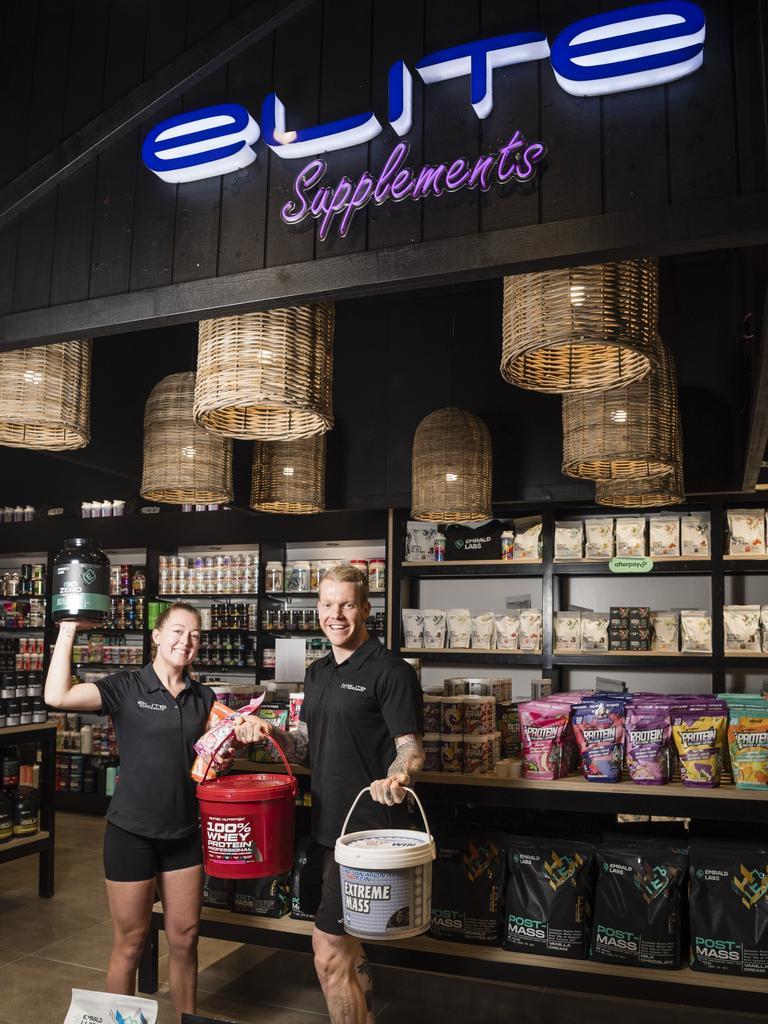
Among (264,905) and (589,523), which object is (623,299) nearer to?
(264,905)

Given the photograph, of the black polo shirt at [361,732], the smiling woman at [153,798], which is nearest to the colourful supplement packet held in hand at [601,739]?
the black polo shirt at [361,732]

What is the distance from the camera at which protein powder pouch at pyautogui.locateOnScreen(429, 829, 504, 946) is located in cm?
341

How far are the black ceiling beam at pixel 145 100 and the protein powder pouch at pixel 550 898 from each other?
2971mm

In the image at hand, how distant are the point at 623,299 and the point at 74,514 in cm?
720

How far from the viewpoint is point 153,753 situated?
3016 millimetres

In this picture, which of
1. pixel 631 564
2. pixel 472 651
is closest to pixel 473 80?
pixel 631 564

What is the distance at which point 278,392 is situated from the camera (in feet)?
8.33

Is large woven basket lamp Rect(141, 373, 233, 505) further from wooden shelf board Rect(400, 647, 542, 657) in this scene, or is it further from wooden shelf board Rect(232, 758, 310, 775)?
wooden shelf board Rect(400, 647, 542, 657)

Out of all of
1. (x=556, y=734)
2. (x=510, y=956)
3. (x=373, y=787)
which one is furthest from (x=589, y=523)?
(x=373, y=787)

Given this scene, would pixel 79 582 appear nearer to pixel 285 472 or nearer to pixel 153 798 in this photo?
pixel 153 798

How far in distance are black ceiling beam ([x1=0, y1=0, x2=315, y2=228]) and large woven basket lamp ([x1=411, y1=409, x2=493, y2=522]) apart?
2.03 metres

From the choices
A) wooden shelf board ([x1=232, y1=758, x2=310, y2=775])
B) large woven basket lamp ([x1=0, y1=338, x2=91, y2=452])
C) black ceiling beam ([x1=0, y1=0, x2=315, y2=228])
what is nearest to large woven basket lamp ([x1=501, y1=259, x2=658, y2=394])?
black ceiling beam ([x1=0, y1=0, x2=315, y2=228])

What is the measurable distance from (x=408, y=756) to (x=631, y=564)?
351cm

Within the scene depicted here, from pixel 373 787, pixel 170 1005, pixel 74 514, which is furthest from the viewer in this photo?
pixel 74 514
